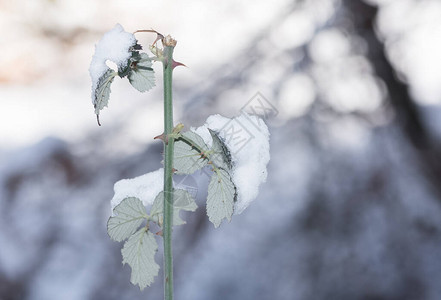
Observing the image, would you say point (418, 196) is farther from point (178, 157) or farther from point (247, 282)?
point (178, 157)

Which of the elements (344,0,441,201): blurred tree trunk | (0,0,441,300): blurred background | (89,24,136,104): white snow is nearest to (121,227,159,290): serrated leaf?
(89,24,136,104): white snow

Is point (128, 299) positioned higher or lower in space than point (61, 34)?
lower

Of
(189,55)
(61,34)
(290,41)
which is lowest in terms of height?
(290,41)

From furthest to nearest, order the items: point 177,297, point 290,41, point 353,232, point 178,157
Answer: point 290,41, point 353,232, point 177,297, point 178,157

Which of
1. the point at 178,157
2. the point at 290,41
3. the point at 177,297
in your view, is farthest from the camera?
the point at 290,41

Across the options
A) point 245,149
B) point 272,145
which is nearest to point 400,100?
point 272,145

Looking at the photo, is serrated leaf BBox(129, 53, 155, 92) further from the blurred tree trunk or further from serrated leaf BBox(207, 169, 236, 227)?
the blurred tree trunk

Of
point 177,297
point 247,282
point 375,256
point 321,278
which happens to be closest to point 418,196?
point 375,256

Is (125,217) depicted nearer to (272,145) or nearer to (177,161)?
(177,161)
